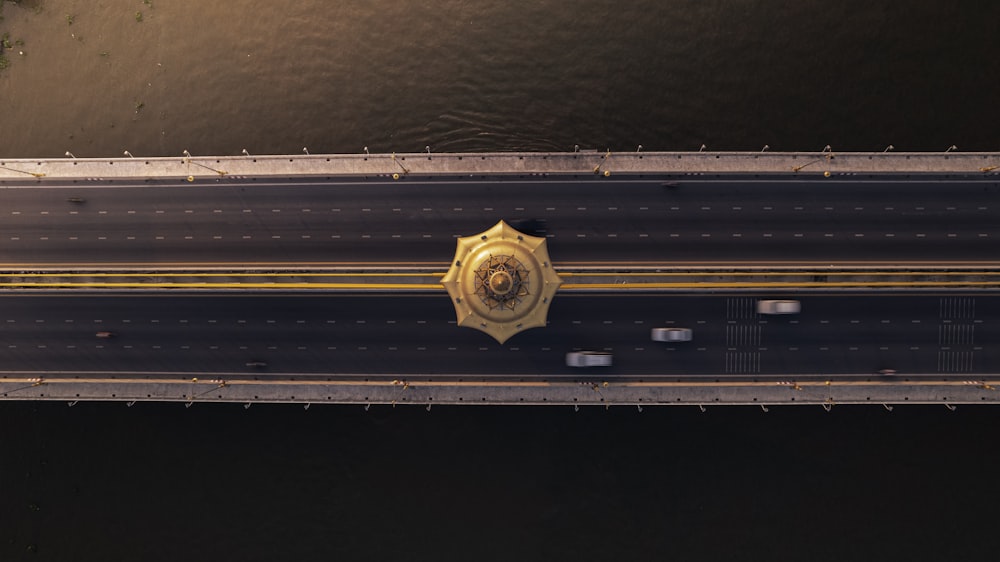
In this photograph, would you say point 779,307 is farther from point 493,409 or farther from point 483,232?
point 493,409

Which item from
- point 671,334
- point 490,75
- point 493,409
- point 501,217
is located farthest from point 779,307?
point 490,75

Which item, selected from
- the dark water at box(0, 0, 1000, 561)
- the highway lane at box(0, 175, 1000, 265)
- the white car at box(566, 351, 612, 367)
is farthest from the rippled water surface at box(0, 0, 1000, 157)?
the white car at box(566, 351, 612, 367)

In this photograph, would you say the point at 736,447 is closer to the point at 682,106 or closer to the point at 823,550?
the point at 823,550

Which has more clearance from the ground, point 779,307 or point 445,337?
point 779,307

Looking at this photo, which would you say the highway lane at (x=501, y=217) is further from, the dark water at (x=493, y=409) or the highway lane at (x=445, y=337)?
the dark water at (x=493, y=409)

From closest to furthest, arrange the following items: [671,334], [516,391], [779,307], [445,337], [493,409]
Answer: [779,307]
[671,334]
[516,391]
[445,337]
[493,409]

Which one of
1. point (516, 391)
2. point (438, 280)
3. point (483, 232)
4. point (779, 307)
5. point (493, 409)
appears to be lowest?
point (493, 409)
